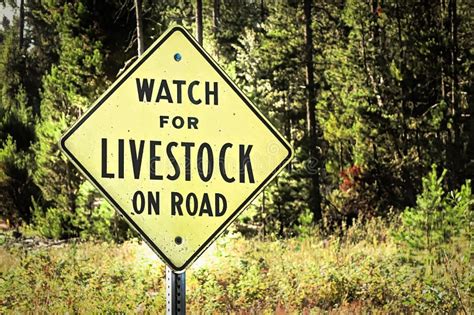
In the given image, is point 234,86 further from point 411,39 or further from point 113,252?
point 411,39

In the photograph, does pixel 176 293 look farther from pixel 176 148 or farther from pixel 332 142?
pixel 332 142

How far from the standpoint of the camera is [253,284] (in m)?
9.59

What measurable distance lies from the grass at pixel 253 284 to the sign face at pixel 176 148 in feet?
17.9

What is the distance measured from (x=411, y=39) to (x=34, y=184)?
1233cm

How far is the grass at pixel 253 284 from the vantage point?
8.71 m

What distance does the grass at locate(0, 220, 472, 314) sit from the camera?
8.71m

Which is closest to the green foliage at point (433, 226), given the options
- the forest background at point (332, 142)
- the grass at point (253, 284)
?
the forest background at point (332, 142)

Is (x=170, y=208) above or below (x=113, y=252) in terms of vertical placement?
above

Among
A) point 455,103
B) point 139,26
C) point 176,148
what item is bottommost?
point 176,148

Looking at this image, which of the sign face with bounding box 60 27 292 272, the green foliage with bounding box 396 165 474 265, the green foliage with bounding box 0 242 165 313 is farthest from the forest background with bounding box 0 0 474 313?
the sign face with bounding box 60 27 292 272

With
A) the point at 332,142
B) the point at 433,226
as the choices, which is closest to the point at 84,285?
the point at 433,226

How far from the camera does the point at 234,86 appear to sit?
9.95 feet

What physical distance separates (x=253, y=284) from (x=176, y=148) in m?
6.89

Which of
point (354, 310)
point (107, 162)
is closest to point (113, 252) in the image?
point (354, 310)
